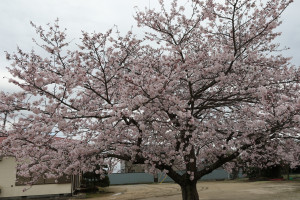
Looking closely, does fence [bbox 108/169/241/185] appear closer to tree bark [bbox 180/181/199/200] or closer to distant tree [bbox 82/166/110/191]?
distant tree [bbox 82/166/110/191]

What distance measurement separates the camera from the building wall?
49.4 ft

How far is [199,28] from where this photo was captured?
7.33 metres

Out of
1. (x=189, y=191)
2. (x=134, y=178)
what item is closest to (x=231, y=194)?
(x=189, y=191)

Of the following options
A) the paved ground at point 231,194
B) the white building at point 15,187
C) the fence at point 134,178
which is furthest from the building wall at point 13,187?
the fence at point 134,178

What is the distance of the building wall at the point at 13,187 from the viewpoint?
15067 mm

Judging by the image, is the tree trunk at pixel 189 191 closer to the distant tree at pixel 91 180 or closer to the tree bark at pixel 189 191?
the tree bark at pixel 189 191

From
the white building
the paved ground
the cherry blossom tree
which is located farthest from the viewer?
the white building

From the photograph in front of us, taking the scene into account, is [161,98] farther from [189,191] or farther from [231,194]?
[231,194]

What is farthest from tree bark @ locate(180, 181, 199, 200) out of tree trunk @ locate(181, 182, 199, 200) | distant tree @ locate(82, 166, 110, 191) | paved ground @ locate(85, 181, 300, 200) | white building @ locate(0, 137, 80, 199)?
distant tree @ locate(82, 166, 110, 191)

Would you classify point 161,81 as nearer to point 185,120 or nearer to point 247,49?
point 185,120

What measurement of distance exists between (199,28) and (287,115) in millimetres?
3546

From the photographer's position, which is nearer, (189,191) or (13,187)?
(189,191)

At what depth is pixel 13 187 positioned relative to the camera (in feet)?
49.7

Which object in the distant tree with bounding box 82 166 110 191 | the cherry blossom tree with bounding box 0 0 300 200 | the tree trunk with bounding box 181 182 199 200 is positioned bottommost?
the distant tree with bounding box 82 166 110 191
